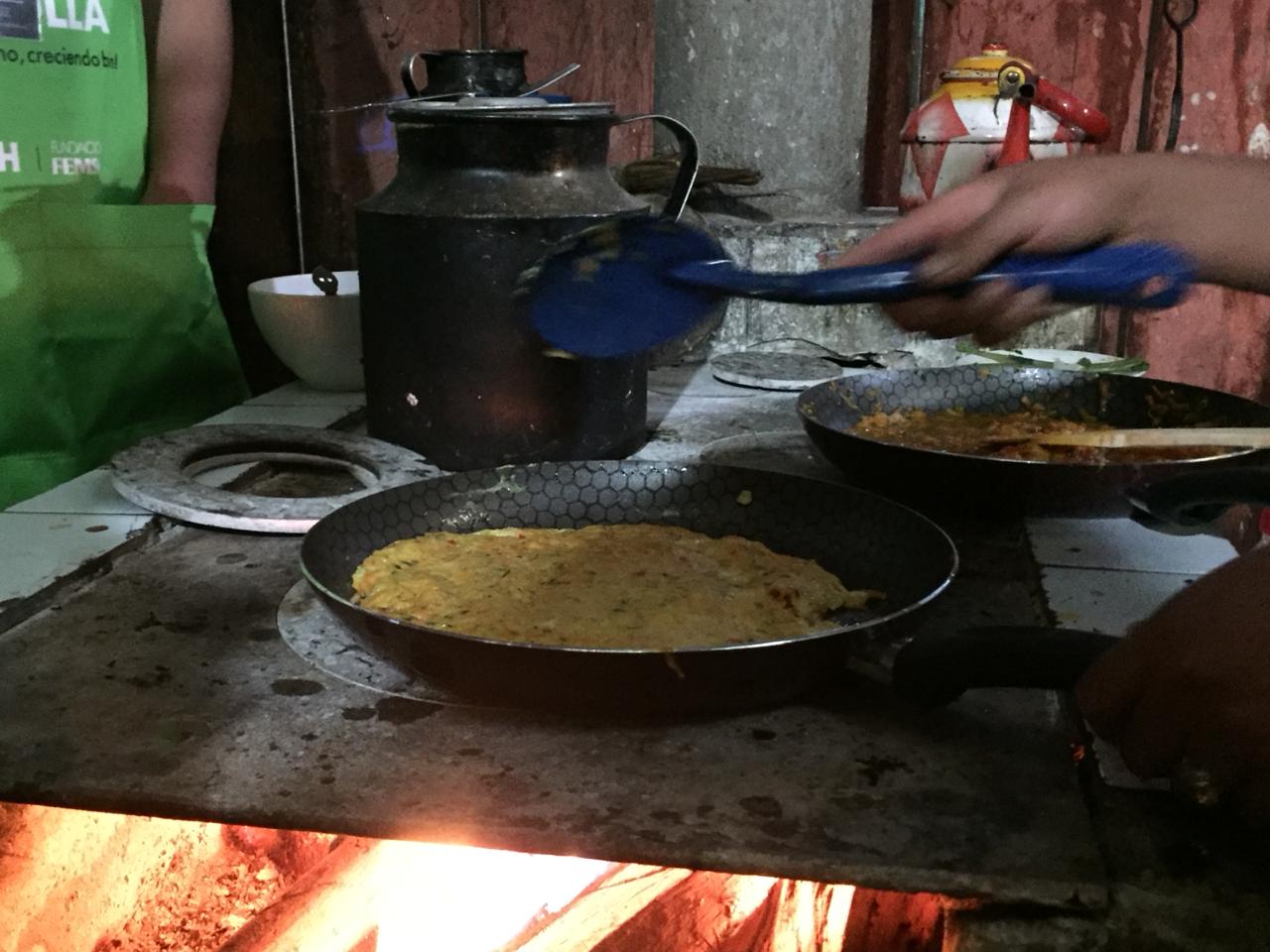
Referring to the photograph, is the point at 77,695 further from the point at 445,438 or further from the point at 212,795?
the point at 445,438

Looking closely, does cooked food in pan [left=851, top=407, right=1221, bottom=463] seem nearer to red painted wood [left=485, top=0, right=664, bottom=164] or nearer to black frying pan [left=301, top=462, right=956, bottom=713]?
black frying pan [left=301, top=462, right=956, bottom=713]

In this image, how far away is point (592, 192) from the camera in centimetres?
148

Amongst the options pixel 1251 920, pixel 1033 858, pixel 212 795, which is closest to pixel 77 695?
pixel 212 795

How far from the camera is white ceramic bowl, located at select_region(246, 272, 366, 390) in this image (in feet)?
6.34

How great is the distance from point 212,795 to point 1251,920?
0.67 m

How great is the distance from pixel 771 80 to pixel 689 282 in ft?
5.85

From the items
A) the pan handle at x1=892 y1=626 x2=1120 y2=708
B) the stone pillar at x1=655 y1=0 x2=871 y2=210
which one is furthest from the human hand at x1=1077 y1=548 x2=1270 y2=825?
the stone pillar at x1=655 y1=0 x2=871 y2=210

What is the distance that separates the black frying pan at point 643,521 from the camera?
0.80 metres

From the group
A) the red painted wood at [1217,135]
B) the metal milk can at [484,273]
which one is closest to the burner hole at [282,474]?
the metal milk can at [484,273]

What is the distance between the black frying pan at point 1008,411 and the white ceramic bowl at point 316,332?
0.84 m

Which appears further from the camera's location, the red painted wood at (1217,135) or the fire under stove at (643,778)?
the red painted wood at (1217,135)

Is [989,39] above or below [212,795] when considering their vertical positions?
above

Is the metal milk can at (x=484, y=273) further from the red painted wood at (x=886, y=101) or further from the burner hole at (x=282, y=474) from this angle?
the red painted wood at (x=886, y=101)

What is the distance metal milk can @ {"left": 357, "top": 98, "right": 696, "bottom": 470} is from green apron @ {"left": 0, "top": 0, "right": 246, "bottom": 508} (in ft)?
2.28
